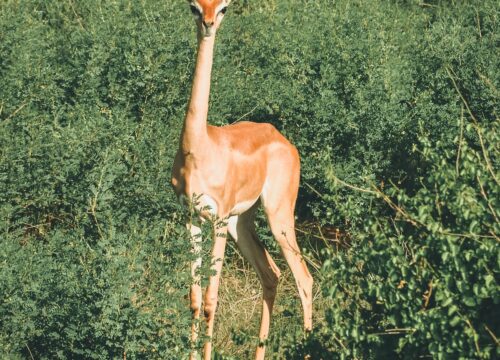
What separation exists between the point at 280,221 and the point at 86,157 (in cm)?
154

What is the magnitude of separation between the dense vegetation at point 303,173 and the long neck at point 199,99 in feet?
1.88

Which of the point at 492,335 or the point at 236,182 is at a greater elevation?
the point at 236,182

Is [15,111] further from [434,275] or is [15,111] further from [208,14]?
[434,275]

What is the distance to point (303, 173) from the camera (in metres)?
8.96

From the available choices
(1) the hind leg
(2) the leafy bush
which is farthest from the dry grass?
(2) the leafy bush

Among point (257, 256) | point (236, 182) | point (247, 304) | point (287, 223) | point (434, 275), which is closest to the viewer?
point (434, 275)

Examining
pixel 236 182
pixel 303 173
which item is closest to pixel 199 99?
pixel 236 182

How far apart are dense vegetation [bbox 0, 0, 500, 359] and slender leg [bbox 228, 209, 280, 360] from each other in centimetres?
20

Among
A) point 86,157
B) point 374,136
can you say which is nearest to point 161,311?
point 86,157

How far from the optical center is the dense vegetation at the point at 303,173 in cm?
497

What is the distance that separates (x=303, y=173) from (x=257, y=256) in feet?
3.80

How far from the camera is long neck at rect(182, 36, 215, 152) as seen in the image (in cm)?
686

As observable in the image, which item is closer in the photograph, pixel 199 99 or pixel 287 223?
pixel 199 99

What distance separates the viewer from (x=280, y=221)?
7828 millimetres
